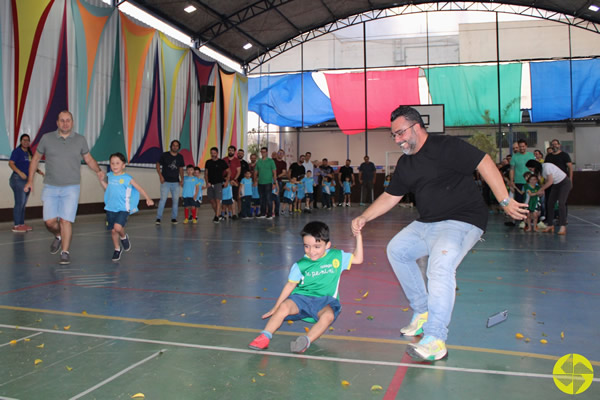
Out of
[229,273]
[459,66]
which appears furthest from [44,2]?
[459,66]

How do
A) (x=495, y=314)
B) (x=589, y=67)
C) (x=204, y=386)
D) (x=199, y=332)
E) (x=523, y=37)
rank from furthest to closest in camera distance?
(x=523, y=37), (x=589, y=67), (x=495, y=314), (x=199, y=332), (x=204, y=386)

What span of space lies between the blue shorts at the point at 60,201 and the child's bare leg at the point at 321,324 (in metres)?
4.27

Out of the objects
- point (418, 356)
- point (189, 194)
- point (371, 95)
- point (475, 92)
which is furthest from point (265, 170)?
point (475, 92)

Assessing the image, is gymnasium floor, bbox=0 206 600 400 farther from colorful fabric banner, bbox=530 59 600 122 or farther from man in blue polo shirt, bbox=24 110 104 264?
colorful fabric banner, bbox=530 59 600 122

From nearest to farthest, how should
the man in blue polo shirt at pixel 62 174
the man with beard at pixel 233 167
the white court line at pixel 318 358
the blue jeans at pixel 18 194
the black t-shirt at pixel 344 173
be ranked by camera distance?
1. the white court line at pixel 318 358
2. the man in blue polo shirt at pixel 62 174
3. the blue jeans at pixel 18 194
4. the man with beard at pixel 233 167
5. the black t-shirt at pixel 344 173

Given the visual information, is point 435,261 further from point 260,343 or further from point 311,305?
point 260,343

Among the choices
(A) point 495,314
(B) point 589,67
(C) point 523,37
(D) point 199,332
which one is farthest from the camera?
(C) point 523,37

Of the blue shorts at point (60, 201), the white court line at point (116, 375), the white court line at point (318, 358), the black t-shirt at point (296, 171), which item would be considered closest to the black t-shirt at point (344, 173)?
the black t-shirt at point (296, 171)

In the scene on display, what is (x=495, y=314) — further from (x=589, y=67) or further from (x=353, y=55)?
(x=353, y=55)

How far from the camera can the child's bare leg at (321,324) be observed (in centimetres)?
326

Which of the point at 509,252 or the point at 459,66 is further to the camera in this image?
the point at 459,66

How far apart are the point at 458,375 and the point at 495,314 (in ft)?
4.48

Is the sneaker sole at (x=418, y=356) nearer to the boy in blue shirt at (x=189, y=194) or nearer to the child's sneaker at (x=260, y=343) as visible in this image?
the child's sneaker at (x=260, y=343)

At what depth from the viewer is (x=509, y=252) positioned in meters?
7.55
